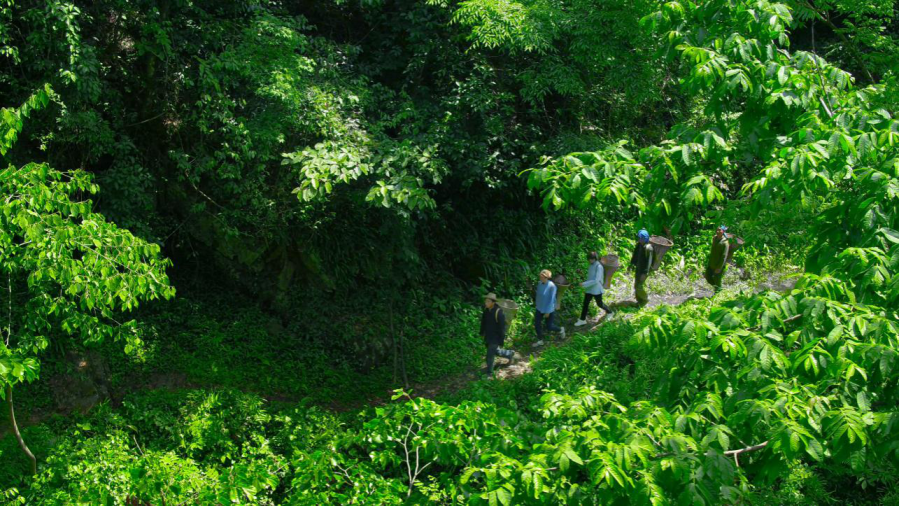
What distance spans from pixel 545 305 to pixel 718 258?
2939 millimetres

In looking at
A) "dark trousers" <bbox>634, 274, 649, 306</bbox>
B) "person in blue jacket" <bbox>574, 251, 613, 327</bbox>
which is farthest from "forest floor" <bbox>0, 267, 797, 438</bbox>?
"person in blue jacket" <bbox>574, 251, 613, 327</bbox>

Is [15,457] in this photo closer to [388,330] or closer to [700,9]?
[388,330]

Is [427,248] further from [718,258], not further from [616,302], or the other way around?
[718,258]

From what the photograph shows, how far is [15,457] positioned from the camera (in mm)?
7328

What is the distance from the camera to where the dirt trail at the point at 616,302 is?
32.9 feet

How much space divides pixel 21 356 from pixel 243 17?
230 inches

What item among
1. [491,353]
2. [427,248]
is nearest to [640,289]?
[491,353]

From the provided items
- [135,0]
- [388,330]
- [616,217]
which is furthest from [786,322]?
[616,217]

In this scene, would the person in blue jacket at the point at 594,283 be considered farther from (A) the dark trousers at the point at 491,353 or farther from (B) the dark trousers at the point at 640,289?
(A) the dark trousers at the point at 491,353

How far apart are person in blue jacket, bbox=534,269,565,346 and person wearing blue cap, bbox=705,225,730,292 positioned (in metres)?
2.58

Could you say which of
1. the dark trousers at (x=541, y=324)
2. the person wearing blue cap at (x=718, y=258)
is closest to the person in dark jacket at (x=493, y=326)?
the dark trousers at (x=541, y=324)

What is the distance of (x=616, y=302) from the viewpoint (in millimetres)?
12016

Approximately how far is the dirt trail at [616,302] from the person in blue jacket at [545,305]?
20cm

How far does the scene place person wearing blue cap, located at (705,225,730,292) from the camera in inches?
433
